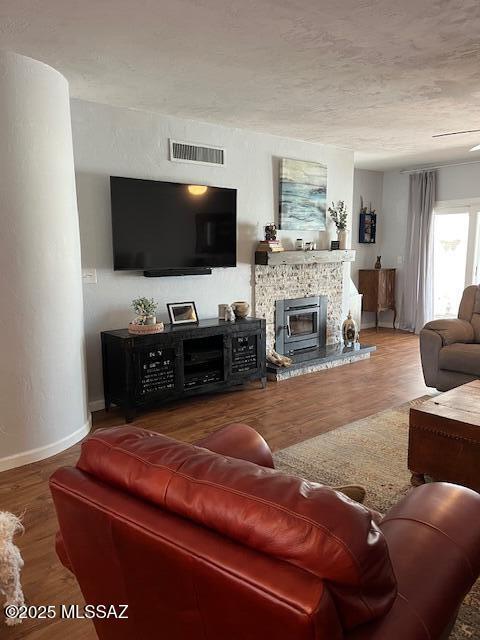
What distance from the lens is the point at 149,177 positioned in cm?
423

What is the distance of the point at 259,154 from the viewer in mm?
5062

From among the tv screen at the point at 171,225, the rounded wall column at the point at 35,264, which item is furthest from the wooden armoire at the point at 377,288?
the rounded wall column at the point at 35,264

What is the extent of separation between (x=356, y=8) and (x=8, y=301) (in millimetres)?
2491

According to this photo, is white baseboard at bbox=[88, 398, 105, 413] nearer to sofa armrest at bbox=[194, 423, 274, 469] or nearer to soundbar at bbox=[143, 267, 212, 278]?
soundbar at bbox=[143, 267, 212, 278]

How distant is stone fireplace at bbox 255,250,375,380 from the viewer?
5.23 m

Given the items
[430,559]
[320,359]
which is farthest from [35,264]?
[320,359]

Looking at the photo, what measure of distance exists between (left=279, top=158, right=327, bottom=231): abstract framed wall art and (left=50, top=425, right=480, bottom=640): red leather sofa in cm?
439

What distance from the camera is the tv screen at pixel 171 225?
398 centimetres

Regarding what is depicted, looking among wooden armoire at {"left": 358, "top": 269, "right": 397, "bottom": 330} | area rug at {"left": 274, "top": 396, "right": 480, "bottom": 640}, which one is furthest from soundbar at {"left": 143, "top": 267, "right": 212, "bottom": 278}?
wooden armoire at {"left": 358, "top": 269, "right": 397, "bottom": 330}

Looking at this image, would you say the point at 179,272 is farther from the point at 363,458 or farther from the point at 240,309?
the point at 363,458

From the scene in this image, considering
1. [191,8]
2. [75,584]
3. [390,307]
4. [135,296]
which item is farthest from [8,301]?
[390,307]

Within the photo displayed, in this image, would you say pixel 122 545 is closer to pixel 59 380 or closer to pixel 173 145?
pixel 59 380

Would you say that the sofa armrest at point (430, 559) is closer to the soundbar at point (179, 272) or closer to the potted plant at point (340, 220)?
Answer: the soundbar at point (179, 272)

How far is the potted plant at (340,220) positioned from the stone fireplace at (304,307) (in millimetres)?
155
